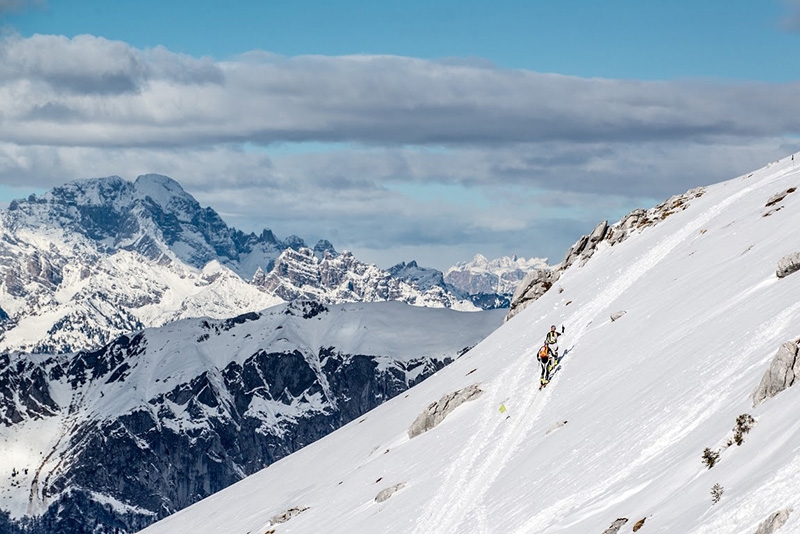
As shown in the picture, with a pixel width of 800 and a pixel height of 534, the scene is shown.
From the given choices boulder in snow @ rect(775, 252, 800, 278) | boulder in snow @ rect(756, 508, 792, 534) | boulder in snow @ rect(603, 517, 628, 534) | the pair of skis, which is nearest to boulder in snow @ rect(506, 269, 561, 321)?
the pair of skis

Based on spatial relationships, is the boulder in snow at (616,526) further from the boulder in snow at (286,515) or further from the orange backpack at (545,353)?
the boulder in snow at (286,515)

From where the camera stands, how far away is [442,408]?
2370 inches

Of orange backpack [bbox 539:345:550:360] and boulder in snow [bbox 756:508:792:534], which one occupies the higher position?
→ orange backpack [bbox 539:345:550:360]

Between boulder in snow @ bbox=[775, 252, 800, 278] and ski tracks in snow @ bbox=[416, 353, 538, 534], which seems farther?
boulder in snow @ bbox=[775, 252, 800, 278]

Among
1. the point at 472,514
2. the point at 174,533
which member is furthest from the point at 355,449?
the point at 472,514

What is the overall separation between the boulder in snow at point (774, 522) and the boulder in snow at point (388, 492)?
28.1 m

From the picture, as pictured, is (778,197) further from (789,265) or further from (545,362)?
(789,265)

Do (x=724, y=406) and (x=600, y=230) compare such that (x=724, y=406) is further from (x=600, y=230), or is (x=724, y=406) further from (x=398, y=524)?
(x=600, y=230)

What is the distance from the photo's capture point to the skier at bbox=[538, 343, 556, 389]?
50.7 m

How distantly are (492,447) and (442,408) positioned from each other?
13.2m

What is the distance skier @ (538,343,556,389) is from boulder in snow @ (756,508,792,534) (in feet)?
89.2

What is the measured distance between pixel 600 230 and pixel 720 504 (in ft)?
216

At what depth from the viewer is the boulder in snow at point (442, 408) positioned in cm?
5925

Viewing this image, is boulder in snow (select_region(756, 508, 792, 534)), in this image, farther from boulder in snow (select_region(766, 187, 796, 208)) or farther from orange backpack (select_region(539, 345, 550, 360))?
boulder in snow (select_region(766, 187, 796, 208))
